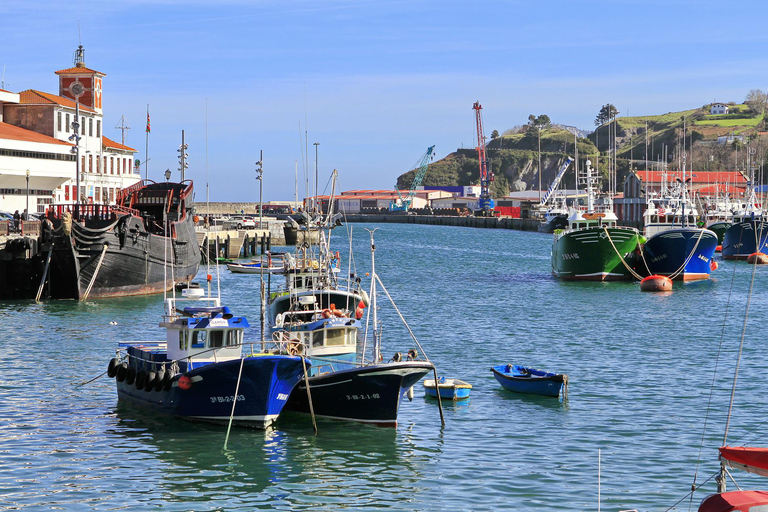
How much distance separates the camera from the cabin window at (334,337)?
32000mm

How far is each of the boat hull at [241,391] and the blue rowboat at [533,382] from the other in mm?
8488

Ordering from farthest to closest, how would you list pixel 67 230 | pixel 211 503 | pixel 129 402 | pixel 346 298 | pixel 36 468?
1. pixel 67 230
2. pixel 346 298
3. pixel 129 402
4. pixel 36 468
5. pixel 211 503

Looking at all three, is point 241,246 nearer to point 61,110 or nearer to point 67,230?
point 61,110

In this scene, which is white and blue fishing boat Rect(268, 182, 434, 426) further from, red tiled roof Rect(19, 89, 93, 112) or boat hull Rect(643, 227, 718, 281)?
red tiled roof Rect(19, 89, 93, 112)

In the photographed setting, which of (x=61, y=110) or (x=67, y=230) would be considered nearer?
(x=67, y=230)

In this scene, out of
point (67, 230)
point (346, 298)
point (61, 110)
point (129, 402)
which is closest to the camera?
point (129, 402)

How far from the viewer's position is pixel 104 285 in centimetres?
5778

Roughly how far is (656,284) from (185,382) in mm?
49886

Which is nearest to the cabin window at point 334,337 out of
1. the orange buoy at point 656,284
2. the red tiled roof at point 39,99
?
the orange buoy at point 656,284

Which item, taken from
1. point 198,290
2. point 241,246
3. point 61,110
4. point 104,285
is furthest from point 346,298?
point 241,246

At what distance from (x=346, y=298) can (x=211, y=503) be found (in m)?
20.5

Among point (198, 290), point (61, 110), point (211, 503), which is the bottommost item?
point (211, 503)

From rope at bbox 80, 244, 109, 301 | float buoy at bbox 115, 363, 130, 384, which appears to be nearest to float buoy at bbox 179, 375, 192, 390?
float buoy at bbox 115, 363, 130, 384

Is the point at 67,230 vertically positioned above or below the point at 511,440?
above
